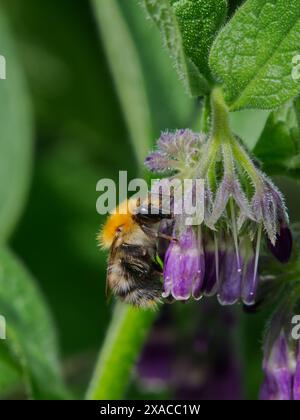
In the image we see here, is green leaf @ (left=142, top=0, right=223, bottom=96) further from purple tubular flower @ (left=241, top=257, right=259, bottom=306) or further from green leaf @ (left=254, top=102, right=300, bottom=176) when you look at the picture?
purple tubular flower @ (left=241, top=257, right=259, bottom=306)

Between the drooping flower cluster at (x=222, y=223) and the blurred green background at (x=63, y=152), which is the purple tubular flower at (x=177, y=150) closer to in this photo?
the drooping flower cluster at (x=222, y=223)

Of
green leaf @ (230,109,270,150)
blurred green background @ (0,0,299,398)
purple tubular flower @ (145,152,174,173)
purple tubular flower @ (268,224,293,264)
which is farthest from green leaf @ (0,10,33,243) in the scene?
purple tubular flower @ (268,224,293,264)

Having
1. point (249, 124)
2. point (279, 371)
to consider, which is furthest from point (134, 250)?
point (249, 124)

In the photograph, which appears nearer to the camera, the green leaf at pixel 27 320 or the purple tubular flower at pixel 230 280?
the purple tubular flower at pixel 230 280

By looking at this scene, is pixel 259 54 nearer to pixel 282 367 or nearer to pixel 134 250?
pixel 134 250

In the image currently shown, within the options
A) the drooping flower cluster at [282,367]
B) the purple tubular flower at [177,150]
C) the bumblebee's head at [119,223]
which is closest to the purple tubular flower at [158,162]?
the purple tubular flower at [177,150]
